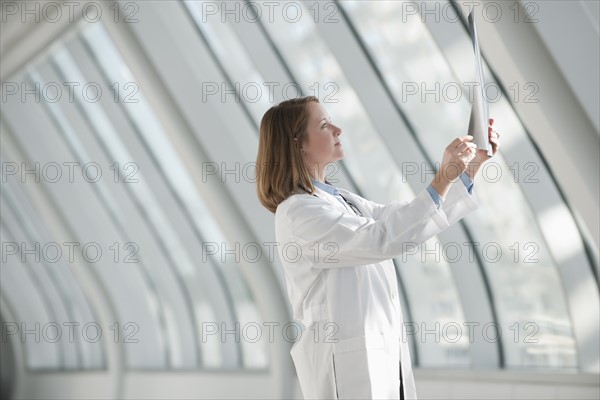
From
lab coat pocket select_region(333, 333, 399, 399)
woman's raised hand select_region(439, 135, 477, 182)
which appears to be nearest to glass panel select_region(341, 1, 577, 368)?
woman's raised hand select_region(439, 135, 477, 182)

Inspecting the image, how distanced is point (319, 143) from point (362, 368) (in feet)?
2.59

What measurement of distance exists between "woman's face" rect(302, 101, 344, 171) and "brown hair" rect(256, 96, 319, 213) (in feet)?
0.07

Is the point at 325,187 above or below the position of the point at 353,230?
above

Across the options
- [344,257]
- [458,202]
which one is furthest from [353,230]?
[458,202]

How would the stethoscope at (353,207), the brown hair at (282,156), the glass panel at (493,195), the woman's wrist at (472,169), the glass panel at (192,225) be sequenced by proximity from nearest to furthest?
1. the woman's wrist at (472,169)
2. the brown hair at (282,156)
3. the stethoscope at (353,207)
4. the glass panel at (493,195)
5. the glass panel at (192,225)

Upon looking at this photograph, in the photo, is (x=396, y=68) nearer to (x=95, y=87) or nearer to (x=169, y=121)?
(x=169, y=121)

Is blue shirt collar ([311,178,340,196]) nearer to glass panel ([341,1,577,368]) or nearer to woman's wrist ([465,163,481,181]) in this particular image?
woman's wrist ([465,163,481,181])

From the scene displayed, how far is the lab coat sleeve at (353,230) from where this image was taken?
96.3 inches

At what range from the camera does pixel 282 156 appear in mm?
2820

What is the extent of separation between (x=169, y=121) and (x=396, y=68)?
2.49m

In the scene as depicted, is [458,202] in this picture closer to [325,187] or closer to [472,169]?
[472,169]

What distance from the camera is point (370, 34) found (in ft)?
22.9

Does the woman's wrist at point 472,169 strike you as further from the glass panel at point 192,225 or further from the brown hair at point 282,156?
the glass panel at point 192,225

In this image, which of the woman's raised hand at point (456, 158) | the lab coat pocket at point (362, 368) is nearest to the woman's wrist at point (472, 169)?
the woman's raised hand at point (456, 158)
